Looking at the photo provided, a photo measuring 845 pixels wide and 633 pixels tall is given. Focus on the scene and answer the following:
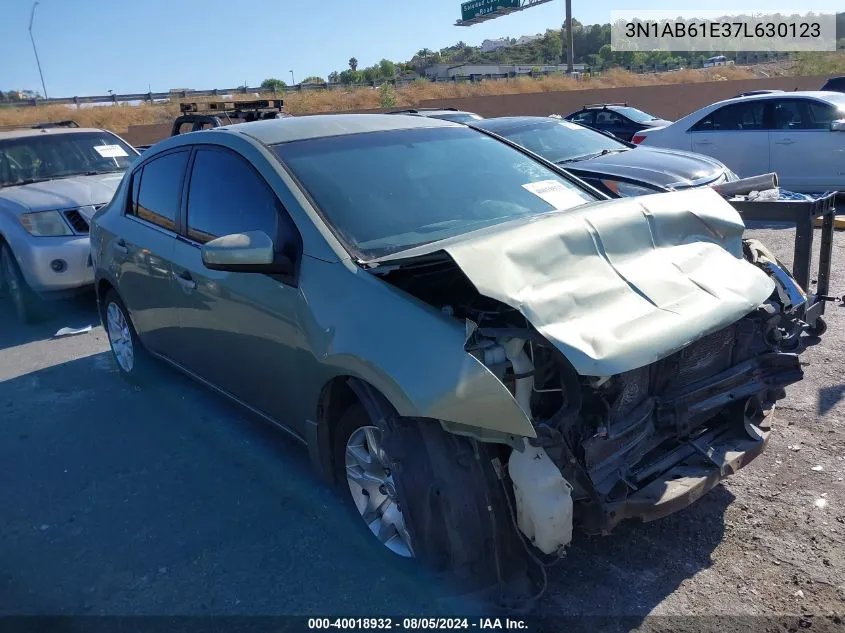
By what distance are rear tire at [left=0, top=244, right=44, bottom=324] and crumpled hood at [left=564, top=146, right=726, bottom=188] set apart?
5710 millimetres

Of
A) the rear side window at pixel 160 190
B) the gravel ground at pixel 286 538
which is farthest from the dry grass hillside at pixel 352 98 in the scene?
the gravel ground at pixel 286 538

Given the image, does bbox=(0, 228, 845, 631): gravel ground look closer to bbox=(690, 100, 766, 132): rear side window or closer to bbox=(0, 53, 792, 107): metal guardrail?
bbox=(690, 100, 766, 132): rear side window

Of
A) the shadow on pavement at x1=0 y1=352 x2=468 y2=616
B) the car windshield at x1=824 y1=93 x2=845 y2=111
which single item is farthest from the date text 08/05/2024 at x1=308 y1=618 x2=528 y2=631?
the car windshield at x1=824 y1=93 x2=845 y2=111

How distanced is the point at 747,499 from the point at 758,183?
2709mm

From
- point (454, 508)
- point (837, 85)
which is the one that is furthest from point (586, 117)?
point (454, 508)

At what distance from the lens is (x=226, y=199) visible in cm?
375

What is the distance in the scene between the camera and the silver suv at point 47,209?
22.6ft

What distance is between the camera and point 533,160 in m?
4.25

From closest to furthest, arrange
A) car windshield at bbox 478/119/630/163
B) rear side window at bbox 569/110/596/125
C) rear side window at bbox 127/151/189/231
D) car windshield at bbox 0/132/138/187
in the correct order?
1. rear side window at bbox 127/151/189/231
2. car windshield at bbox 0/132/138/187
3. car windshield at bbox 478/119/630/163
4. rear side window at bbox 569/110/596/125

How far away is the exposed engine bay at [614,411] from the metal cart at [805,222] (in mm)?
1234

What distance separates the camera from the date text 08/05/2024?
2.69m

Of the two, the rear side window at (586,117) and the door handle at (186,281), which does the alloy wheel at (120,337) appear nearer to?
the door handle at (186,281)

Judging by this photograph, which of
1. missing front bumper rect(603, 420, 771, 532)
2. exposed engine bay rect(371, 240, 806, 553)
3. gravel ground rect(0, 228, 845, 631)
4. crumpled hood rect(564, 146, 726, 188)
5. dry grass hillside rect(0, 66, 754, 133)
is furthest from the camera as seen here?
dry grass hillside rect(0, 66, 754, 133)

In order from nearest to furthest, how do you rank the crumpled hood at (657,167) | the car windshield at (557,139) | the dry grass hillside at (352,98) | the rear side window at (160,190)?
the rear side window at (160,190) → the crumpled hood at (657,167) → the car windshield at (557,139) → the dry grass hillside at (352,98)
